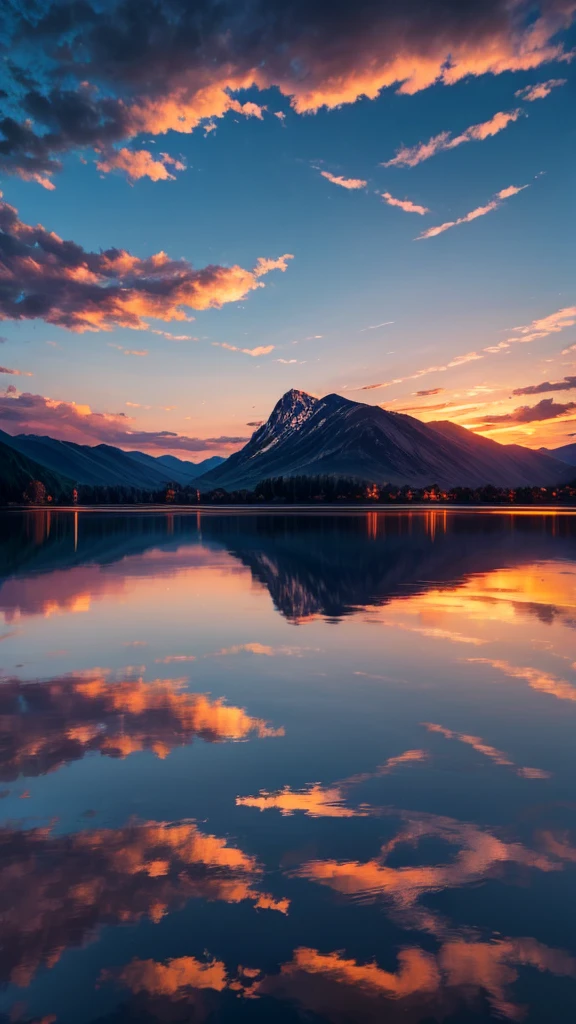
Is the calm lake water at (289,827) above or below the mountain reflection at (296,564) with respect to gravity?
below

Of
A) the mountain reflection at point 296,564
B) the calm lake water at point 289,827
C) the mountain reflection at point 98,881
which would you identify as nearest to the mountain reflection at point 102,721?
the calm lake water at point 289,827

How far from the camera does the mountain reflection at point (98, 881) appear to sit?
689cm

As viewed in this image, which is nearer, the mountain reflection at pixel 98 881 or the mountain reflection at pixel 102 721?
the mountain reflection at pixel 98 881

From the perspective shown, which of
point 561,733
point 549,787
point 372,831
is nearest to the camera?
point 372,831

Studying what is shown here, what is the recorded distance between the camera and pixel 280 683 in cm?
1642

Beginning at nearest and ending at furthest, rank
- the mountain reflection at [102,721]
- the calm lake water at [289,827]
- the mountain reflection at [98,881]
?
1. the calm lake water at [289,827]
2. the mountain reflection at [98,881]
3. the mountain reflection at [102,721]

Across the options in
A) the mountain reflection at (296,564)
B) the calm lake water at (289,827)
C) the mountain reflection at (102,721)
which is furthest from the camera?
the mountain reflection at (296,564)

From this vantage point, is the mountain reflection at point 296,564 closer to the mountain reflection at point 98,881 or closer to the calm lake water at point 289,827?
the calm lake water at point 289,827

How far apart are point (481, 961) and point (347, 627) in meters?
17.0

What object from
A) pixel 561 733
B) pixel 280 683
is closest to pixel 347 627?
pixel 280 683

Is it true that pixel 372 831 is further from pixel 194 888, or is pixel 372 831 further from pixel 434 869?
pixel 194 888

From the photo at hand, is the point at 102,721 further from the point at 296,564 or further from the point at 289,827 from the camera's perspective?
the point at 296,564

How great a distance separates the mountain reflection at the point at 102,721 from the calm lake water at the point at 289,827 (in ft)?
0.22

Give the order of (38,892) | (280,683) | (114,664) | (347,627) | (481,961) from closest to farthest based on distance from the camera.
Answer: (481,961) → (38,892) → (280,683) → (114,664) → (347,627)
